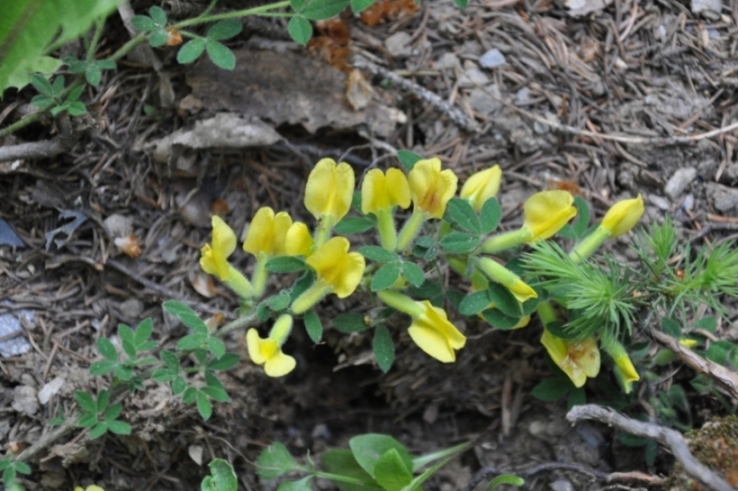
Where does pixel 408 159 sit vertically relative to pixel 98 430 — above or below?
above

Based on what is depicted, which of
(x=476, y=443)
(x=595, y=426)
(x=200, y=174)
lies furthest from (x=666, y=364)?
(x=200, y=174)

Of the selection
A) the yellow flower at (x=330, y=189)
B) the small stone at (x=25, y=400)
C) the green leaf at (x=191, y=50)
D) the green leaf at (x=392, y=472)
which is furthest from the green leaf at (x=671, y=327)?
the small stone at (x=25, y=400)

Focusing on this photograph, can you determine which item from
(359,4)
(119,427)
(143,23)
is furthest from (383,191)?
(119,427)

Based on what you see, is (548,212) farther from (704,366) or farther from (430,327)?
(704,366)

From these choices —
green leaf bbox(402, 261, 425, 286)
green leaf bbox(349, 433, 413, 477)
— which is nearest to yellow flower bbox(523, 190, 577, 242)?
green leaf bbox(402, 261, 425, 286)

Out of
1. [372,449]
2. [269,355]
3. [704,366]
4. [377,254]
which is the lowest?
[372,449]

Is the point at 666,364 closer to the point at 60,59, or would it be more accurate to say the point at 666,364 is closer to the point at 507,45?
the point at 507,45

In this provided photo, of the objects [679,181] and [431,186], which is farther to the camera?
[679,181]

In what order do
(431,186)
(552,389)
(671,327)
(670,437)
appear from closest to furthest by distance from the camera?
(670,437) < (431,186) < (671,327) < (552,389)
